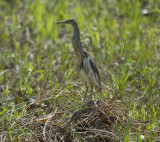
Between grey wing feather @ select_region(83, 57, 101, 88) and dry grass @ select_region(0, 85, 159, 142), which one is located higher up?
grey wing feather @ select_region(83, 57, 101, 88)

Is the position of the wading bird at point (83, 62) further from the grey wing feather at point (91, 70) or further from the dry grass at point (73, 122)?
the dry grass at point (73, 122)

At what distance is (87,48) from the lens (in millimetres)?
5152

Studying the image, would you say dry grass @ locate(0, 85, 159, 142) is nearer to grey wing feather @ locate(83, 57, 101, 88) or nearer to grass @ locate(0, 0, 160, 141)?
grass @ locate(0, 0, 160, 141)

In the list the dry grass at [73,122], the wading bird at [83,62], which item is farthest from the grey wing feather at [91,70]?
the dry grass at [73,122]

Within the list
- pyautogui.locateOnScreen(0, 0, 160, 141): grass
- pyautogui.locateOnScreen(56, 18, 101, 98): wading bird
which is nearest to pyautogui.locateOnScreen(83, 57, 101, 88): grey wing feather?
pyautogui.locateOnScreen(56, 18, 101, 98): wading bird

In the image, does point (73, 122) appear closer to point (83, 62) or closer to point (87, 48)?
point (83, 62)

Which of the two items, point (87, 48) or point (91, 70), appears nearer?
point (91, 70)

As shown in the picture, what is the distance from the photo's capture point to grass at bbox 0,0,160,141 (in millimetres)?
4046

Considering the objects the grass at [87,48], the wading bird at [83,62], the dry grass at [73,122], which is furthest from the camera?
the grass at [87,48]

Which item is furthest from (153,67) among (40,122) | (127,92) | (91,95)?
(40,122)

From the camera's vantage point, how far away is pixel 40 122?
11.4ft

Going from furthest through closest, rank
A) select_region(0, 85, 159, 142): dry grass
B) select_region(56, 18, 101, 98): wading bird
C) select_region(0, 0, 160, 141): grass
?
1. select_region(0, 0, 160, 141): grass
2. select_region(56, 18, 101, 98): wading bird
3. select_region(0, 85, 159, 142): dry grass

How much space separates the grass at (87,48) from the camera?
13.3ft

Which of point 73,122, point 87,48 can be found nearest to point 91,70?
point 73,122
